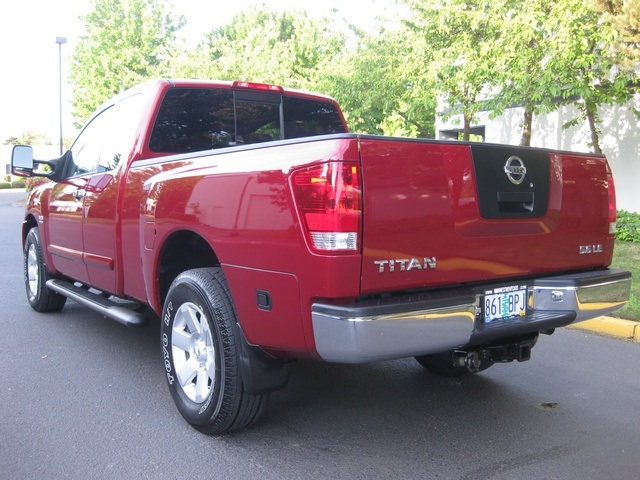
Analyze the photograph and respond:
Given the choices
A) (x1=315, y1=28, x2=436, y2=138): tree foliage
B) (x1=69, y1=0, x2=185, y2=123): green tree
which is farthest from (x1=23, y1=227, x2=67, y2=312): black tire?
→ (x1=69, y1=0, x2=185, y2=123): green tree

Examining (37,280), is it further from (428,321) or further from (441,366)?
(428,321)

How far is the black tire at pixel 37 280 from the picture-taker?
599 centimetres

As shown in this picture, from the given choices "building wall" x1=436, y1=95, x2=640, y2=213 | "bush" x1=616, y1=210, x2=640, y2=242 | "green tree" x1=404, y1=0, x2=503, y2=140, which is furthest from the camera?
"building wall" x1=436, y1=95, x2=640, y2=213

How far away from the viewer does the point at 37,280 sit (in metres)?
6.11

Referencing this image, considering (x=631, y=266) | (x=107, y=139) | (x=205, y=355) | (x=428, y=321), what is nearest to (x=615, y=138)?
(x=631, y=266)

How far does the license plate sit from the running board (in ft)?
7.45

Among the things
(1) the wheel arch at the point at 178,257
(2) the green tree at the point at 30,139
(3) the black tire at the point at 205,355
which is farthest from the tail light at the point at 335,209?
(2) the green tree at the point at 30,139

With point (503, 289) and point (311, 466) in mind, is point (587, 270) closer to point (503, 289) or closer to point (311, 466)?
point (503, 289)

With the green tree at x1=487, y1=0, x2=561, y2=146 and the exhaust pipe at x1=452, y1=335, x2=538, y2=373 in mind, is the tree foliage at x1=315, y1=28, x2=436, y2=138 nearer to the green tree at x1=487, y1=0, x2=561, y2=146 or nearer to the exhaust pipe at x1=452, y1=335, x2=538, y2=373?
the green tree at x1=487, y1=0, x2=561, y2=146

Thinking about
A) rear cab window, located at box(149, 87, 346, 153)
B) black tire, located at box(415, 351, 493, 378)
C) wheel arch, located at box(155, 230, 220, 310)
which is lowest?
black tire, located at box(415, 351, 493, 378)

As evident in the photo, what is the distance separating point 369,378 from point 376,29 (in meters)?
9.89

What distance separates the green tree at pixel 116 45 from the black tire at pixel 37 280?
79.8 ft

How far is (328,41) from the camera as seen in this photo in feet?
91.0

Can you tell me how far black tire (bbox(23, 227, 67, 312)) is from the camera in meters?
5.99
